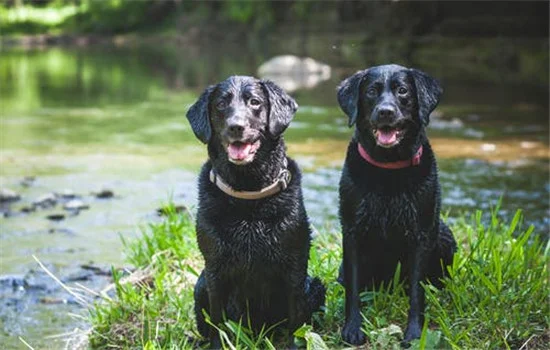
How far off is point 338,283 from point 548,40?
19.6m

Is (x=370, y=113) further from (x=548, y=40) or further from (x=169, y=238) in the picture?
(x=548, y=40)

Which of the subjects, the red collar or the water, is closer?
the red collar

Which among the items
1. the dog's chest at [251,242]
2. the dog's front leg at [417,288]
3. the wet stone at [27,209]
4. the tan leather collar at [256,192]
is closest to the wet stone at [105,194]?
the wet stone at [27,209]

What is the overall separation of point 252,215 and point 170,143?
10.3m

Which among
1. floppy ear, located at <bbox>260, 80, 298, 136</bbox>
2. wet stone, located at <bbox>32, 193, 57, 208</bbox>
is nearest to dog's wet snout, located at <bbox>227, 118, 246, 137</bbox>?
floppy ear, located at <bbox>260, 80, 298, 136</bbox>

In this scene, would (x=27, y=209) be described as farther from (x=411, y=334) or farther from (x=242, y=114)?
(x=411, y=334)

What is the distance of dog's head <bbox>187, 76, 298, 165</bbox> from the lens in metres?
4.31

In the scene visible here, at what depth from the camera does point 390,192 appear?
458cm

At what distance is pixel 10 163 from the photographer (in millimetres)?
12773

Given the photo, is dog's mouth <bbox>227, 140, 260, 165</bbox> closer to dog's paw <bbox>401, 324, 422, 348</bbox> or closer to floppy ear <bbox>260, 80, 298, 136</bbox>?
floppy ear <bbox>260, 80, 298, 136</bbox>

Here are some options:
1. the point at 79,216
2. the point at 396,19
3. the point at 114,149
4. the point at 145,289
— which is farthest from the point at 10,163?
the point at 396,19

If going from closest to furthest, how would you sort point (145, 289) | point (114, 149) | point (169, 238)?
point (145, 289), point (169, 238), point (114, 149)

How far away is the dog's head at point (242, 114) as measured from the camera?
4312mm

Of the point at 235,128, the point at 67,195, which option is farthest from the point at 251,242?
the point at 67,195
